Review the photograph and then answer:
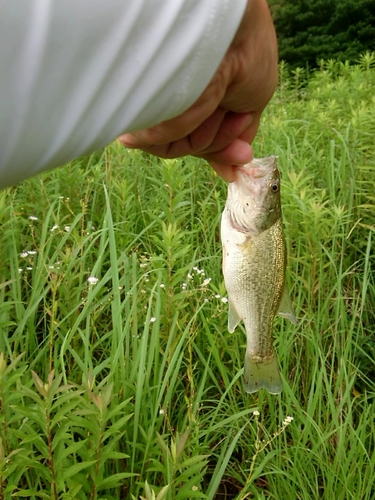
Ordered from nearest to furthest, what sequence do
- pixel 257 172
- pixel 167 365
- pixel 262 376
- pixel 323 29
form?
pixel 262 376
pixel 257 172
pixel 167 365
pixel 323 29

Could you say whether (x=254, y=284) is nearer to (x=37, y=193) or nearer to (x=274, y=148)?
(x=37, y=193)

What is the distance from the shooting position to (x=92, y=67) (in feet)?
2.23

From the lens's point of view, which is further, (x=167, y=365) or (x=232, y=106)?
(x=167, y=365)

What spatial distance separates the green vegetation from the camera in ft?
38.4

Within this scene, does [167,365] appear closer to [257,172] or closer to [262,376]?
[262,376]

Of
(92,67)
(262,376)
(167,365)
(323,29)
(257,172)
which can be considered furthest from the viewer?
(323,29)

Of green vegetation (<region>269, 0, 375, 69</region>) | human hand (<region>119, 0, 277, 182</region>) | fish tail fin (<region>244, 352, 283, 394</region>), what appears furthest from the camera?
green vegetation (<region>269, 0, 375, 69</region>)

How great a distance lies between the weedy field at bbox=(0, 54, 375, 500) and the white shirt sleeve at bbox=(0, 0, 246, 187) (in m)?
0.72

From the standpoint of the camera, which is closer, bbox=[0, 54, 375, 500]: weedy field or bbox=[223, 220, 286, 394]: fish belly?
bbox=[0, 54, 375, 500]: weedy field

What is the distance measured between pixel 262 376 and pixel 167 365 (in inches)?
16.9

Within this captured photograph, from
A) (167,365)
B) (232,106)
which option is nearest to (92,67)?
(232,106)

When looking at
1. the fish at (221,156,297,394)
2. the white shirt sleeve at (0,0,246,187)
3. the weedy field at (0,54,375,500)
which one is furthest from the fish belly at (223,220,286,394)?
the white shirt sleeve at (0,0,246,187)

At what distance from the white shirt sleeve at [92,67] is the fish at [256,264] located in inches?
37.8

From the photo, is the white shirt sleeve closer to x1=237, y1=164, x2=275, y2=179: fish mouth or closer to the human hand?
the human hand
